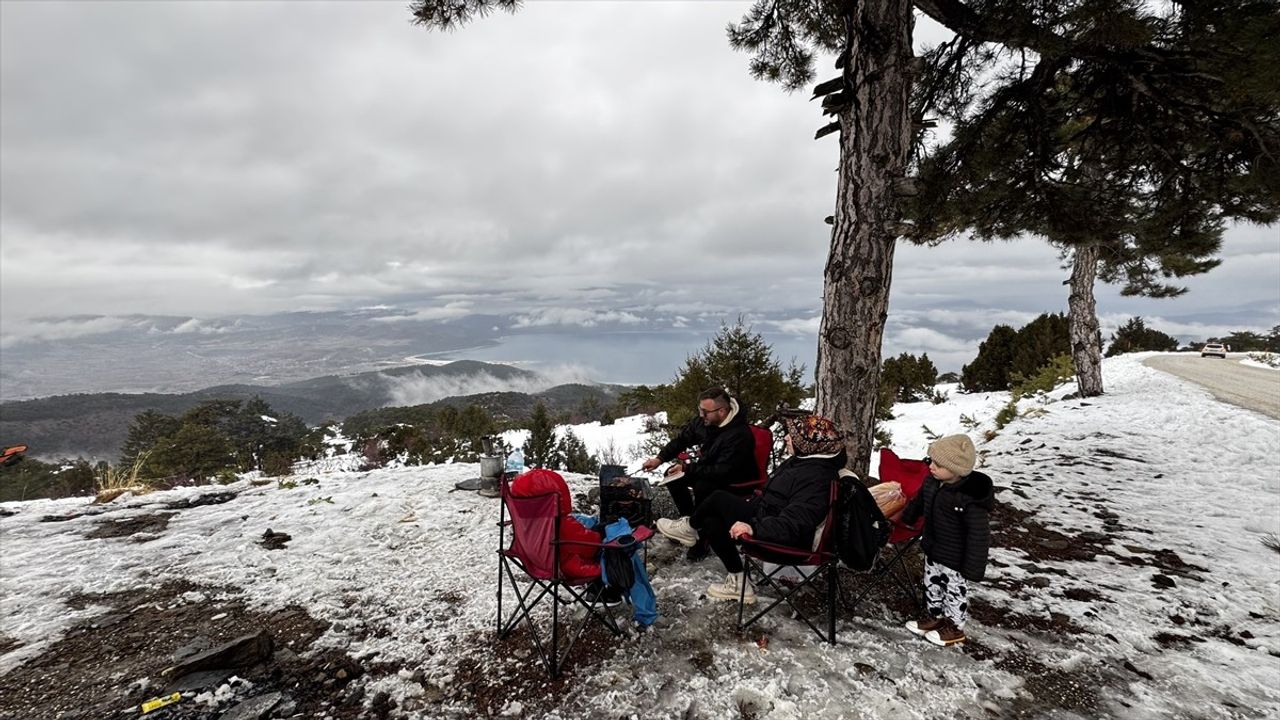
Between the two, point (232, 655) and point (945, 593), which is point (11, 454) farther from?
point (945, 593)

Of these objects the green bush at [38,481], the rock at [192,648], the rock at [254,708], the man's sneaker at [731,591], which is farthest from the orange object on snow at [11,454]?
the green bush at [38,481]

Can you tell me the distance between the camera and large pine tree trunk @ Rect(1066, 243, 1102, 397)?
40.4 feet

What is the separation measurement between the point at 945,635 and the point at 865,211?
11.9 feet

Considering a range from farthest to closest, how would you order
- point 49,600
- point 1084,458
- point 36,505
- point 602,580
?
point 1084,458
point 36,505
point 49,600
point 602,580

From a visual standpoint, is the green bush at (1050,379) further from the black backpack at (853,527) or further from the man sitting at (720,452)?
the black backpack at (853,527)

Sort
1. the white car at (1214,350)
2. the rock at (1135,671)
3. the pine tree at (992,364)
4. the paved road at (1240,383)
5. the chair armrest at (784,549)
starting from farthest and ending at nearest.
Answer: the white car at (1214,350) → the pine tree at (992,364) → the paved road at (1240,383) → the chair armrest at (784,549) → the rock at (1135,671)

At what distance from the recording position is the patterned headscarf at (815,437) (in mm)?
3465

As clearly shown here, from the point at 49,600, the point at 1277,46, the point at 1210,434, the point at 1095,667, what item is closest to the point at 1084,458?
the point at 1210,434

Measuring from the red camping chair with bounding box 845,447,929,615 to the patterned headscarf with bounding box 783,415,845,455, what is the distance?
2.52 feet

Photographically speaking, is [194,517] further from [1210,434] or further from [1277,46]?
[1210,434]

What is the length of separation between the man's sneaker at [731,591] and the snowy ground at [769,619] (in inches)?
4.5

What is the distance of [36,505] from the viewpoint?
6684 mm

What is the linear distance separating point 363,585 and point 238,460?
1380 inches

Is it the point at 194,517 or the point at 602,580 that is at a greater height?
the point at 602,580
